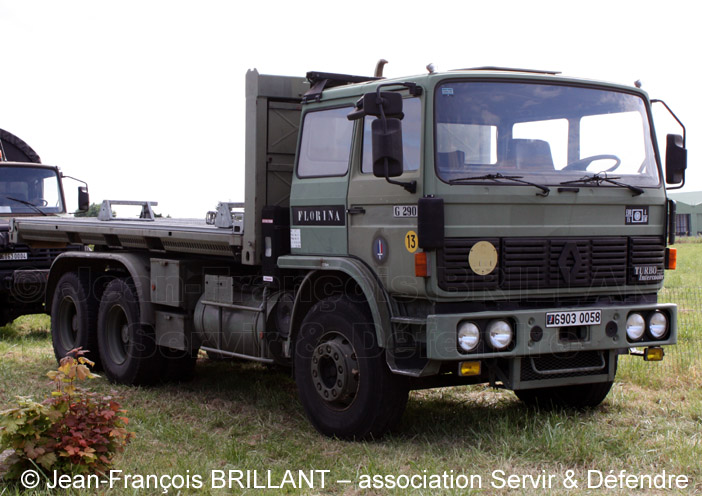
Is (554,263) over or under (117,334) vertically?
over

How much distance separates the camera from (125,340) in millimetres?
9492

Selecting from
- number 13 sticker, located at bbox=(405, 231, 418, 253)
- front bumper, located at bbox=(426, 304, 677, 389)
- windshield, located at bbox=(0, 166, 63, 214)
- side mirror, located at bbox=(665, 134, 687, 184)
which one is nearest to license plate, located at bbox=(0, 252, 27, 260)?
windshield, located at bbox=(0, 166, 63, 214)

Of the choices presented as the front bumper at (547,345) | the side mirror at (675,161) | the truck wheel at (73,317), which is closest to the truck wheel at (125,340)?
the truck wheel at (73,317)

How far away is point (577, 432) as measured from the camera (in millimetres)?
6402

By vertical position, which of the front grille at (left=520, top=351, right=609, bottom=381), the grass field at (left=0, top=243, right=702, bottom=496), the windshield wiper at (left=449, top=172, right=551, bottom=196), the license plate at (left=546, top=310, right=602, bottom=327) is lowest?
the grass field at (left=0, top=243, right=702, bottom=496)

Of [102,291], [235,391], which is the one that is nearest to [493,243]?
[235,391]

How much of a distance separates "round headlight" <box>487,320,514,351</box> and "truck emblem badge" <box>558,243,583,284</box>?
615 millimetres

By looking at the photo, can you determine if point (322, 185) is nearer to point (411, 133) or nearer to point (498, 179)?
point (411, 133)

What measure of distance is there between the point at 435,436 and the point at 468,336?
1.03 meters

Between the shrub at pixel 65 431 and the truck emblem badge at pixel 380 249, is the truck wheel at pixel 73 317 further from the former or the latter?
the truck emblem badge at pixel 380 249

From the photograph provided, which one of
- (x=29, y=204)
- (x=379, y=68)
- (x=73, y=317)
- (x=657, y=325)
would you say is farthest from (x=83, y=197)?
(x=657, y=325)

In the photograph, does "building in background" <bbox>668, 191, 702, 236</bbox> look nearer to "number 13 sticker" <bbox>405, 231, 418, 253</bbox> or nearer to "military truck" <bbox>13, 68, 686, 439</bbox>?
"military truck" <bbox>13, 68, 686, 439</bbox>

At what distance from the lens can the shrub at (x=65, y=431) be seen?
5.38m

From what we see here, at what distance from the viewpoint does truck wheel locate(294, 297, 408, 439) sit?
644 centimetres
